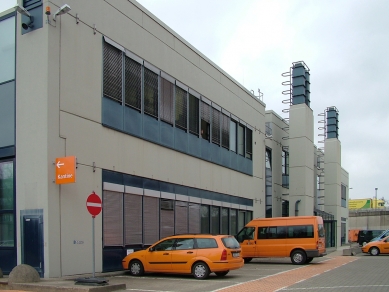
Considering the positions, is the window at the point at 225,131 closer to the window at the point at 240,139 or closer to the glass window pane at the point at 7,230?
the window at the point at 240,139

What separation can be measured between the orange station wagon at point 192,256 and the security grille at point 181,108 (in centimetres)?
822

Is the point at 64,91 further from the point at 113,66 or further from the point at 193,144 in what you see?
the point at 193,144

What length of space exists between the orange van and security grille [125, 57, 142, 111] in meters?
9.29

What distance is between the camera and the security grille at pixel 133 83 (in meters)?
20.7

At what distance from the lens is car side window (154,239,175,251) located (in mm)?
17672

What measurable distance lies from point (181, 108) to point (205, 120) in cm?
283

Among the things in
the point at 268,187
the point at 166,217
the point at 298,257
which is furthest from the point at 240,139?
Answer: the point at 166,217

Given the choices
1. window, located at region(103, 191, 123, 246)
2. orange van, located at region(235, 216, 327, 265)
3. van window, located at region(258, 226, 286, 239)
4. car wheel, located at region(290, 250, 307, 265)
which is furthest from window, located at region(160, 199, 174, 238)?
car wheel, located at region(290, 250, 307, 265)

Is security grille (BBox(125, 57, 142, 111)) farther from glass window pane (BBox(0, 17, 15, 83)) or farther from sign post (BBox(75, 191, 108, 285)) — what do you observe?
sign post (BBox(75, 191, 108, 285))

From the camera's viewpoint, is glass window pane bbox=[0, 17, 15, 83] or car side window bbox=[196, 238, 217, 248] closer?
car side window bbox=[196, 238, 217, 248]

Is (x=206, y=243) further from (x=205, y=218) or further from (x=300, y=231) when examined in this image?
(x=205, y=218)

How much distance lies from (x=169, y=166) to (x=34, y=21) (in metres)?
9.29

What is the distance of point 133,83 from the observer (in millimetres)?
21078

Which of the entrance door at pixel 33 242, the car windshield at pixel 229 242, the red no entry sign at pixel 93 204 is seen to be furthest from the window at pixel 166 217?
the red no entry sign at pixel 93 204
